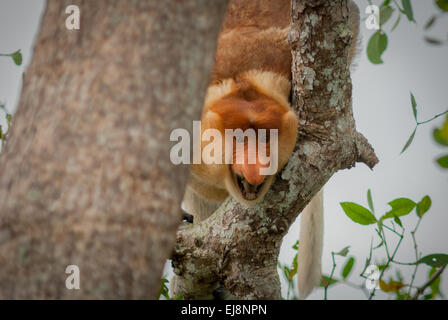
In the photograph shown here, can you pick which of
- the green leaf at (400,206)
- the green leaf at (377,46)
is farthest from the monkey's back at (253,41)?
the green leaf at (400,206)

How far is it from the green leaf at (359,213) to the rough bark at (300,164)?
140mm

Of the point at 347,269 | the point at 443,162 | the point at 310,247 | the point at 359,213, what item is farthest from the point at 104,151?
the point at 310,247

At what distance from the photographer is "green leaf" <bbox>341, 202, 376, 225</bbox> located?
1.66 m

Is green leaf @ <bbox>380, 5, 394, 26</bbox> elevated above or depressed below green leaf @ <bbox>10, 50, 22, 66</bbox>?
above

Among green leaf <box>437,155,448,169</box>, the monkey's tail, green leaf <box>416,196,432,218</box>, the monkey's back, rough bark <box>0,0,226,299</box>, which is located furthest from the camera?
the monkey's tail

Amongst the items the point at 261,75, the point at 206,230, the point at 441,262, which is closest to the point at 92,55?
the point at 261,75

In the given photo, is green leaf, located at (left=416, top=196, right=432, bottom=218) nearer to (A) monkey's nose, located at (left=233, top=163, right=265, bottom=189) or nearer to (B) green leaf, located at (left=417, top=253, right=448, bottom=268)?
(B) green leaf, located at (left=417, top=253, right=448, bottom=268)

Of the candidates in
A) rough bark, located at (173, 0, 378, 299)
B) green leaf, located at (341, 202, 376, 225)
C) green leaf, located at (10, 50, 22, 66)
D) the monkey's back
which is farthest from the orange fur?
green leaf, located at (10, 50, 22, 66)

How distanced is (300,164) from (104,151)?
991 mm

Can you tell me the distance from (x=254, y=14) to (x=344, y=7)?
65 cm

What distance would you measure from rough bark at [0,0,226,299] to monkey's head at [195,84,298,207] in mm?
571

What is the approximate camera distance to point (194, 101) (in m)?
0.81

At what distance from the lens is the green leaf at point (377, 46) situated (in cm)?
185
